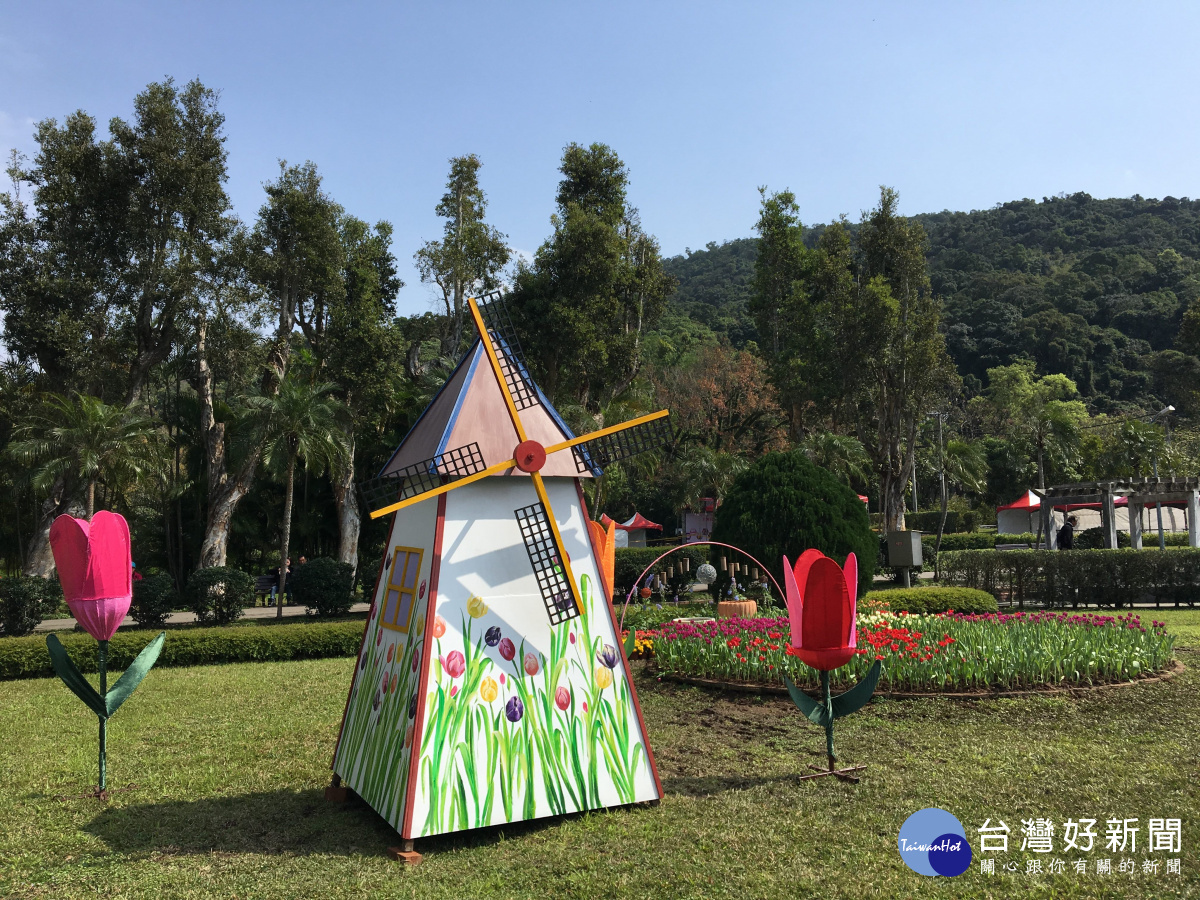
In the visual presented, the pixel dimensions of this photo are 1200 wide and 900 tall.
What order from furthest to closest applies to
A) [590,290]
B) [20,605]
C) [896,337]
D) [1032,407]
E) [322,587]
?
[1032,407] → [896,337] → [590,290] → [322,587] → [20,605]

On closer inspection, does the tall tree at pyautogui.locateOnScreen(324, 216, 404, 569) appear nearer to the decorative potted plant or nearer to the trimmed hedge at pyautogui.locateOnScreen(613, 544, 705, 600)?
the trimmed hedge at pyautogui.locateOnScreen(613, 544, 705, 600)

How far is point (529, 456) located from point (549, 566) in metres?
0.83

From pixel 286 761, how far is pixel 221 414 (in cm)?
1897

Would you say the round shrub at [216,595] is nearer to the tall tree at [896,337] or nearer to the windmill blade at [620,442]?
the windmill blade at [620,442]

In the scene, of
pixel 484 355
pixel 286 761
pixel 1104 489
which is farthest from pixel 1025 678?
pixel 1104 489

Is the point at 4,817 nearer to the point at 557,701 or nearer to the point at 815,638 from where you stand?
the point at 557,701

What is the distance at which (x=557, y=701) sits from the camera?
610 cm

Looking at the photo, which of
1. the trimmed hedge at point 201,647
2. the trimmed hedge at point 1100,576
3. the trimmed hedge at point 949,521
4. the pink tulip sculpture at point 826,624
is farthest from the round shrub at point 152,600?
the trimmed hedge at point 949,521

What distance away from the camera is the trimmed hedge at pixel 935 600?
15.4 m

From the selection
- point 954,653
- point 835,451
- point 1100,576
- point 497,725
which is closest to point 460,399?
point 497,725

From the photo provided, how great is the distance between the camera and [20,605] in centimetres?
1670

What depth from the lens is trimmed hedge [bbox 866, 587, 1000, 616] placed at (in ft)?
50.5

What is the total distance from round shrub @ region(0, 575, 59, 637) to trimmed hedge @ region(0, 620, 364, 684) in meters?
2.77

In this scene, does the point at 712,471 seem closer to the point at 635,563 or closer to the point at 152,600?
the point at 635,563
